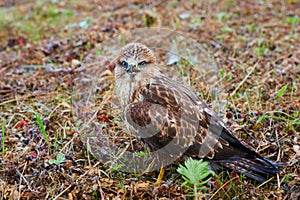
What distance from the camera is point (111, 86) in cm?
630

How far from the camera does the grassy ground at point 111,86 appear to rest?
4500 mm

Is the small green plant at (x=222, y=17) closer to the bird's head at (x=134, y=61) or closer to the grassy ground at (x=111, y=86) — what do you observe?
the grassy ground at (x=111, y=86)

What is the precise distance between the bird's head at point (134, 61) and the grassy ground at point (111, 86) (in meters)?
0.82

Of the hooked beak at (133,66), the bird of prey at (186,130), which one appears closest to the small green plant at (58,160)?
the bird of prey at (186,130)

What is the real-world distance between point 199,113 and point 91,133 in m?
1.45

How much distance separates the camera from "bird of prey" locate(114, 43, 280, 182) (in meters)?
4.53

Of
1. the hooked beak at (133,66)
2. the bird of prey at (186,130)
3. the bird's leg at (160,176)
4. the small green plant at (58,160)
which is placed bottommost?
the bird's leg at (160,176)

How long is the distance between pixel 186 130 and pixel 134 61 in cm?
107

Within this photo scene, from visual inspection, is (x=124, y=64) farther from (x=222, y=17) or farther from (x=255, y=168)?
(x=222, y=17)

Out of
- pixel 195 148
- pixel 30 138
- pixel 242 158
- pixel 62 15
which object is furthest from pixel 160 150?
pixel 62 15

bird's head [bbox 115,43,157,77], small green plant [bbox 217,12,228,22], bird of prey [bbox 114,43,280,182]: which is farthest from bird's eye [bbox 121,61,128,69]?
small green plant [bbox 217,12,228,22]

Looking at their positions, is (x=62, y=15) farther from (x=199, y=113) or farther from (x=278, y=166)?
(x=278, y=166)

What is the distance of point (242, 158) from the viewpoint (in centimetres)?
455

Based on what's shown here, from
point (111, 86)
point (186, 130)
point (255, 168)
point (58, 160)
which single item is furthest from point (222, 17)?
point (58, 160)
